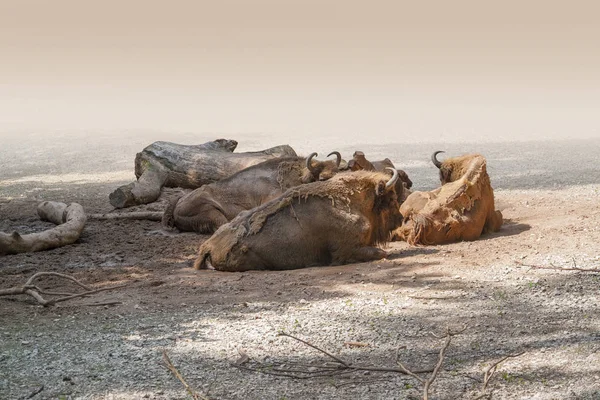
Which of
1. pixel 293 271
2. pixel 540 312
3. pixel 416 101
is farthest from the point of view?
pixel 416 101

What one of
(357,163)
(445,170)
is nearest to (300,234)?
(357,163)

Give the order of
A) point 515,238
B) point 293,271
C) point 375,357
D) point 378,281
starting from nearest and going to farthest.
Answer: point 375,357 → point 378,281 → point 293,271 → point 515,238

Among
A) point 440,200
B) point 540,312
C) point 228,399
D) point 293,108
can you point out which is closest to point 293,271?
point 440,200

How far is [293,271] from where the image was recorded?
26.0 ft

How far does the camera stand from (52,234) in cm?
960

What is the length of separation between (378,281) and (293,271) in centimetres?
115

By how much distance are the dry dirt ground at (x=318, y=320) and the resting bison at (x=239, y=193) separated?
36cm

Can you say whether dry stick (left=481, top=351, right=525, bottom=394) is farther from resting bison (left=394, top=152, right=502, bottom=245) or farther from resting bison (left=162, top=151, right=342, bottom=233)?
resting bison (left=162, top=151, right=342, bottom=233)

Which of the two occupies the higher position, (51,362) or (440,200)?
(440,200)

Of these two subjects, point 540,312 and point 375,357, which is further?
point 540,312

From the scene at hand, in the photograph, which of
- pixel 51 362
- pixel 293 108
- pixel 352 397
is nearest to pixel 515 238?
pixel 352 397

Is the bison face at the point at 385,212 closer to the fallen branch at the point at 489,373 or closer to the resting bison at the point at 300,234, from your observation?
the resting bison at the point at 300,234

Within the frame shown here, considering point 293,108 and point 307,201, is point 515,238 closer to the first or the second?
point 307,201

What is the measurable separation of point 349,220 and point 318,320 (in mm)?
2422
